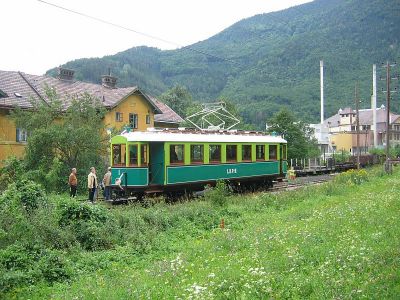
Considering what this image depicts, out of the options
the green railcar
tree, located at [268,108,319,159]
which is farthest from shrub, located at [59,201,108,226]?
tree, located at [268,108,319,159]

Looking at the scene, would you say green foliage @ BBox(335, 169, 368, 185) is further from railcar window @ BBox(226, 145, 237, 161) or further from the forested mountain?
the forested mountain

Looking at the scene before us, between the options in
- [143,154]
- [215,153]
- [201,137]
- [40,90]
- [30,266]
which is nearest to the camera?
[30,266]

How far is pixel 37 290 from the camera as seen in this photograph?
8.16m

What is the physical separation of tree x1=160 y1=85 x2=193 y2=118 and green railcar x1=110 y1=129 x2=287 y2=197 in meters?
51.9

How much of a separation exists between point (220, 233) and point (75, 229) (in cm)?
371

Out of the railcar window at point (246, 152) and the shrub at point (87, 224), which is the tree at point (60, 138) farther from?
the shrub at point (87, 224)

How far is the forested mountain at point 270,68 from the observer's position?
311 ft

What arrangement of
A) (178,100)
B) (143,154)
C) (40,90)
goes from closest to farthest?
(143,154) → (40,90) → (178,100)

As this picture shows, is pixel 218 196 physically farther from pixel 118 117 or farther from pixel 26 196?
pixel 118 117

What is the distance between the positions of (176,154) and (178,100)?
56.9m

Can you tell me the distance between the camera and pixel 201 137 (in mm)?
20031

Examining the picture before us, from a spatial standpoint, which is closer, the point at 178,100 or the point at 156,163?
the point at 156,163

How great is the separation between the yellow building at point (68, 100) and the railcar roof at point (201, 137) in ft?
33.9

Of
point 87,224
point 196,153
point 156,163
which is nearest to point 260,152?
point 196,153
